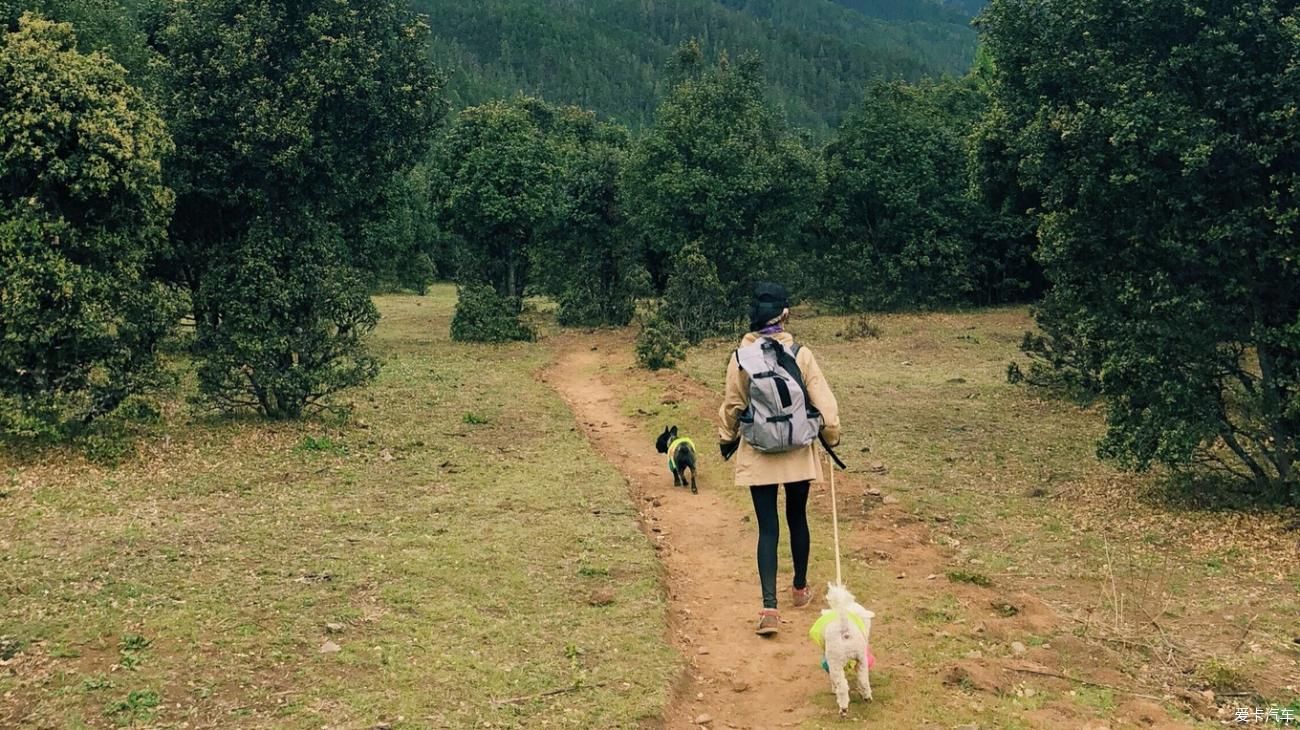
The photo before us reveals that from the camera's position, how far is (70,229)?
1162 centimetres

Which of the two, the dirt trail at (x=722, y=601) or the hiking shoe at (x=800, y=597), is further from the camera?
the hiking shoe at (x=800, y=597)

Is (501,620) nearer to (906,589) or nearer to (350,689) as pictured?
(350,689)

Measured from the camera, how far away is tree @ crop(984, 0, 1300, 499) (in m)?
9.18

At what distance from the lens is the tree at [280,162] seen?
13.6m

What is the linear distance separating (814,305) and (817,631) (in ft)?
108

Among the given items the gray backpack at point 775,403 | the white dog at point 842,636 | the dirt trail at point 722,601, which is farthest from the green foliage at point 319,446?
the white dog at point 842,636

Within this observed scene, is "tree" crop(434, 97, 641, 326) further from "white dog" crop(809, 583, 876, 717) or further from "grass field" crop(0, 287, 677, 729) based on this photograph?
"white dog" crop(809, 583, 876, 717)

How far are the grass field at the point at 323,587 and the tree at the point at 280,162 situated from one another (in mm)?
1357

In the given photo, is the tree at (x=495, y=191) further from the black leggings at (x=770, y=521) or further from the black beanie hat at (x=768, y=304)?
the black leggings at (x=770, y=521)

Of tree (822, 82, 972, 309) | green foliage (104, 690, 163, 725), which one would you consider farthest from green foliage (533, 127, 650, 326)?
green foliage (104, 690, 163, 725)

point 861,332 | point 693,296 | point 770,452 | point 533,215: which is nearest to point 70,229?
point 770,452

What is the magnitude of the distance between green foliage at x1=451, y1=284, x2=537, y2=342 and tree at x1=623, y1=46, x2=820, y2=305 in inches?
197

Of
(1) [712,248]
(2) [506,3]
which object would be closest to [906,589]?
(1) [712,248]

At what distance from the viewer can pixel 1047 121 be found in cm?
1091
